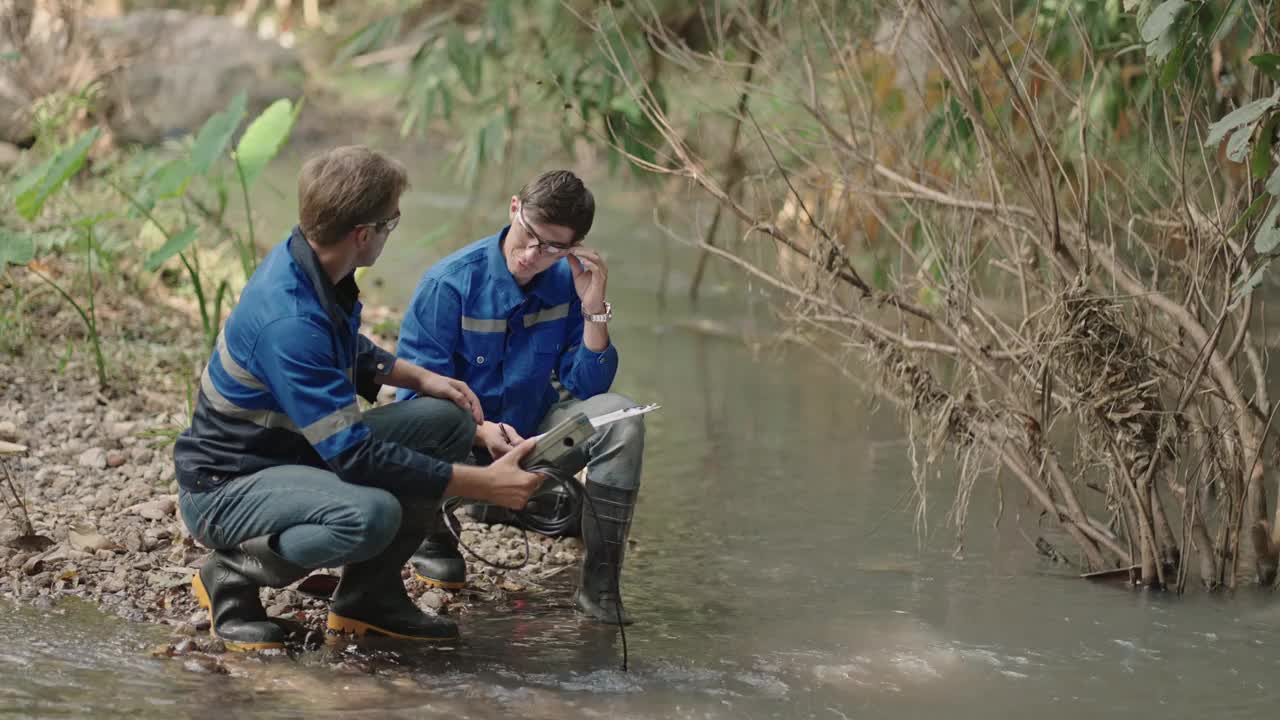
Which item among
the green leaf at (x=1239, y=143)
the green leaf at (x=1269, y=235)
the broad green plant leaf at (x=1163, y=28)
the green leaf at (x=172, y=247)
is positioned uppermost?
the broad green plant leaf at (x=1163, y=28)

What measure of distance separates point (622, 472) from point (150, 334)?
3.59 meters

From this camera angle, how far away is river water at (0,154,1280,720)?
3338 millimetres

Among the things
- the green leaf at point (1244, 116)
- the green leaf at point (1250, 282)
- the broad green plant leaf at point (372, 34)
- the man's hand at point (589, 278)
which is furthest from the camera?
the broad green plant leaf at point (372, 34)

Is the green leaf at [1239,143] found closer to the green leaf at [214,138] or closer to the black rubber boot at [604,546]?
the black rubber boot at [604,546]

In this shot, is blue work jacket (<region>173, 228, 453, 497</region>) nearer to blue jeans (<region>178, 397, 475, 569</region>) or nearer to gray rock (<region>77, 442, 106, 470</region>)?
blue jeans (<region>178, 397, 475, 569</region>)

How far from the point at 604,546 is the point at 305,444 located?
848 millimetres

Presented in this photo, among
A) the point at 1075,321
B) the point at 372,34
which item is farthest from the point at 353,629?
the point at 372,34

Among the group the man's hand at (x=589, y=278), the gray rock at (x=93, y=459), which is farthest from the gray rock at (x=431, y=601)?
the gray rock at (x=93, y=459)

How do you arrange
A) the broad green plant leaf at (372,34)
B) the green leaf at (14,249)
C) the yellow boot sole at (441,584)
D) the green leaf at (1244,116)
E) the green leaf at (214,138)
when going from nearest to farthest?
the green leaf at (1244,116) < the yellow boot sole at (441,584) < the green leaf at (14,249) < the green leaf at (214,138) < the broad green plant leaf at (372,34)

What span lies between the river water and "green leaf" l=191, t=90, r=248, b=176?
7.03ft

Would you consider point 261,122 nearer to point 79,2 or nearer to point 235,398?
point 235,398

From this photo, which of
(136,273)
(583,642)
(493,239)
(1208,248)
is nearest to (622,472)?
(583,642)

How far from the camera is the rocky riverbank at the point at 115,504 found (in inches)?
155

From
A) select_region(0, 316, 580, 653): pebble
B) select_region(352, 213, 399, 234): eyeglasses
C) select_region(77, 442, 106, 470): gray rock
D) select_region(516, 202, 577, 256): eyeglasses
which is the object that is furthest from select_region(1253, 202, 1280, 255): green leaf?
select_region(77, 442, 106, 470): gray rock
